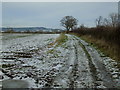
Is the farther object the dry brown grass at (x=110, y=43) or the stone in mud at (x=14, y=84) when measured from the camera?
the dry brown grass at (x=110, y=43)

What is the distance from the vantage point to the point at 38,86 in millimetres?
4285

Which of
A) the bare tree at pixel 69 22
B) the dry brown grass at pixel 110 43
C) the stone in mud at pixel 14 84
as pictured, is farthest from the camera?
the bare tree at pixel 69 22

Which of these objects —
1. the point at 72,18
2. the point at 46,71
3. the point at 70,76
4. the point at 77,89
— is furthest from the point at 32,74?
the point at 72,18

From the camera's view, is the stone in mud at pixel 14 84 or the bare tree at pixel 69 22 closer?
the stone in mud at pixel 14 84

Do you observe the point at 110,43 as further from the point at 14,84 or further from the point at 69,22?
the point at 69,22

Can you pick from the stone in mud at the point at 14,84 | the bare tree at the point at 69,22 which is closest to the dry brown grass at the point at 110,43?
the stone in mud at the point at 14,84

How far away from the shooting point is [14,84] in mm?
4379

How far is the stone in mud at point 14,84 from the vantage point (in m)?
4.25

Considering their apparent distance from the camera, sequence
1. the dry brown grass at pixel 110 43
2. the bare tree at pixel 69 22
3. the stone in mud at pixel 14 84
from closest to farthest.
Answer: the stone in mud at pixel 14 84
the dry brown grass at pixel 110 43
the bare tree at pixel 69 22

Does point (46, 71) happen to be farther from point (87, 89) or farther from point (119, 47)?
point (119, 47)

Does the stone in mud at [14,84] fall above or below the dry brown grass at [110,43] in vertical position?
below

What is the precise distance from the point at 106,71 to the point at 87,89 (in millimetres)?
2261

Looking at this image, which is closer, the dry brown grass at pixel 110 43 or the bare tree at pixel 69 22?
the dry brown grass at pixel 110 43

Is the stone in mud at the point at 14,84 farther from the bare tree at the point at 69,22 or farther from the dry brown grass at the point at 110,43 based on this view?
the bare tree at the point at 69,22
